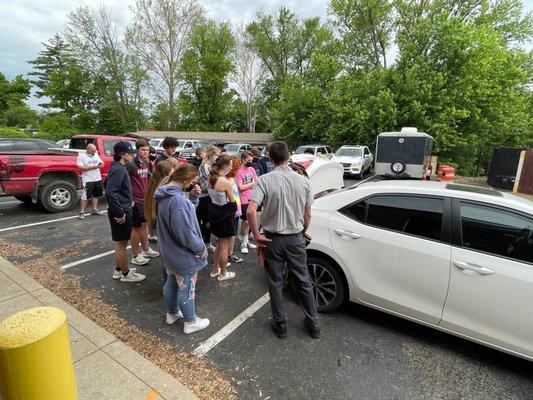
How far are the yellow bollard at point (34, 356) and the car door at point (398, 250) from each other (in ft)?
8.19

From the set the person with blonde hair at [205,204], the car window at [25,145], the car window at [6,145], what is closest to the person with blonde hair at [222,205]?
the person with blonde hair at [205,204]

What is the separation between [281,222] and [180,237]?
928mm

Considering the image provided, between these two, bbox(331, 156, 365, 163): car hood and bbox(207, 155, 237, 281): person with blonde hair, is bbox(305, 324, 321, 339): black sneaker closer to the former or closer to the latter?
bbox(207, 155, 237, 281): person with blonde hair

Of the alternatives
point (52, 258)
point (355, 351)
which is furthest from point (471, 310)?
point (52, 258)

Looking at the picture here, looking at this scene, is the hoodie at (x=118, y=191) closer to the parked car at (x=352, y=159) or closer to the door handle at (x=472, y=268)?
the door handle at (x=472, y=268)

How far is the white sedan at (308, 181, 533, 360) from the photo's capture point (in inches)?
95.0

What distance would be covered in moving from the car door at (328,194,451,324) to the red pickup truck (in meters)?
6.92

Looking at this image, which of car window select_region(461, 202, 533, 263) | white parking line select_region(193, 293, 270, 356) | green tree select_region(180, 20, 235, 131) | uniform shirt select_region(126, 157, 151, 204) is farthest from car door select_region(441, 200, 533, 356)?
green tree select_region(180, 20, 235, 131)

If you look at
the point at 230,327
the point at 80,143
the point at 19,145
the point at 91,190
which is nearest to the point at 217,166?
the point at 230,327

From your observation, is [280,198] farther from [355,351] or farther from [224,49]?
[224,49]

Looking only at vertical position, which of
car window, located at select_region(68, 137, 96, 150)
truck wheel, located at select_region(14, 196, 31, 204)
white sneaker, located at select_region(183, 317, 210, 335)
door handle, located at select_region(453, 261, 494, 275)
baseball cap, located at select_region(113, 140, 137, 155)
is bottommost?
white sneaker, located at select_region(183, 317, 210, 335)

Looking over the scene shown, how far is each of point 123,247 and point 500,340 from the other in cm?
410

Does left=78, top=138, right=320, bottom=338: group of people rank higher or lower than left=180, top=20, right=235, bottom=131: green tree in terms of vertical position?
lower

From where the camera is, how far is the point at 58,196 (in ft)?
23.4
